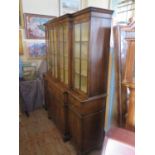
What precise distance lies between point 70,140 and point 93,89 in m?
1.03

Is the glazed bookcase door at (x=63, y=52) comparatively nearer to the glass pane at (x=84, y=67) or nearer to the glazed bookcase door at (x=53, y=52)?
the glazed bookcase door at (x=53, y=52)

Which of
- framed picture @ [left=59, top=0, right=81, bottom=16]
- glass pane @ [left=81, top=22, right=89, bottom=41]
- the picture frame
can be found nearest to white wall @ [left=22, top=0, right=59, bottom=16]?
framed picture @ [left=59, top=0, right=81, bottom=16]

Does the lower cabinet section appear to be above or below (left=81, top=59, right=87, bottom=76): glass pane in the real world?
below

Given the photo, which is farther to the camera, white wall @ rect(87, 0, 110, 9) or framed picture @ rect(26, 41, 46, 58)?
white wall @ rect(87, 0, 110, 9)

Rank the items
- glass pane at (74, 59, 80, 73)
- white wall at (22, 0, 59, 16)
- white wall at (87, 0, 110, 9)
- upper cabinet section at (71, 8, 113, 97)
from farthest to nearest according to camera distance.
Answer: white wall at (87, 0, 110, 9) → white wall at (22, 0, 59, 16) → glass pane at (74, 59, 80, 73) → upper cabinet section at (71, 8, 113, 97)

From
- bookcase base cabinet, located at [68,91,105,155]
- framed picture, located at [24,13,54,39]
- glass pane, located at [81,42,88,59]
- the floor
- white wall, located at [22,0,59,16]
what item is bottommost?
the floor

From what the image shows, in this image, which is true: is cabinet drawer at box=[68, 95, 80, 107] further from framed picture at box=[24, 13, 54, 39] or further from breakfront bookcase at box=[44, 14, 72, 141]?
framed picture at box=[24, 13, 54, 39]

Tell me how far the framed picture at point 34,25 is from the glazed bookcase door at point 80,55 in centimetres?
177

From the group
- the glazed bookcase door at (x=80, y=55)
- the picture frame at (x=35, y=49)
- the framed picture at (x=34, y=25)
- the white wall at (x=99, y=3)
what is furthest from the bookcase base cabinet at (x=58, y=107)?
the white wall at (x=99, y=3)

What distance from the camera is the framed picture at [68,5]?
144 inches

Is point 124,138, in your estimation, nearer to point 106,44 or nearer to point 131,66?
point 131,66

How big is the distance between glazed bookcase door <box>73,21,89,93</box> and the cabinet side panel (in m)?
0.10

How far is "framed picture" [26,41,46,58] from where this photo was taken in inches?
142

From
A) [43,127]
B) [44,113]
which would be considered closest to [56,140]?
[43,127]
